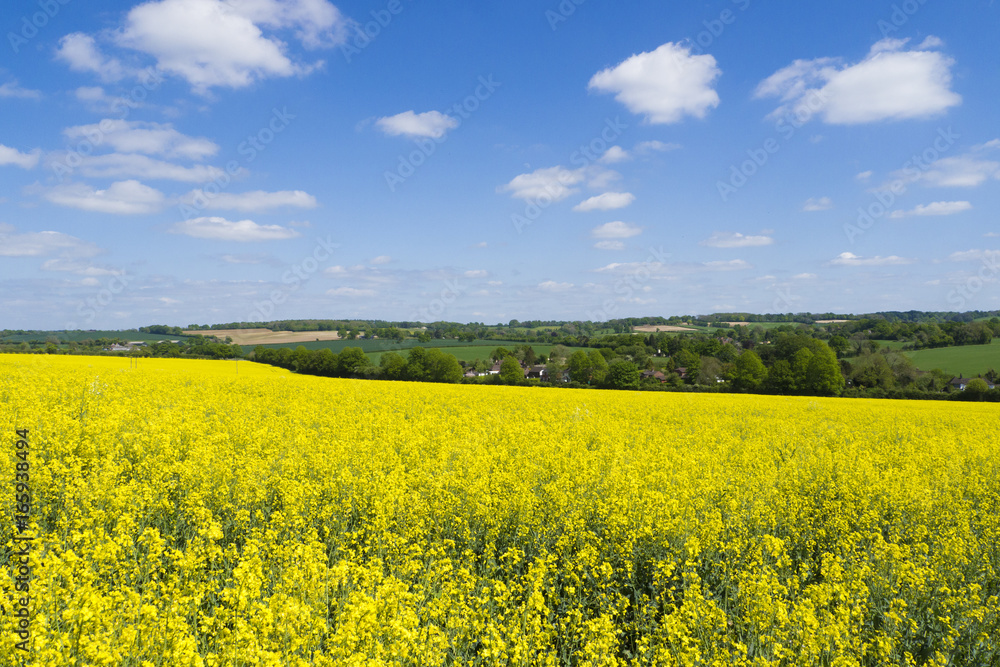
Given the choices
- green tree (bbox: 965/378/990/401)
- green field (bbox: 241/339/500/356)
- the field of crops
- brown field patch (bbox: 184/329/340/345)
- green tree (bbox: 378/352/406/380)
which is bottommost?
green tree (bbox: 965/378/990/401)

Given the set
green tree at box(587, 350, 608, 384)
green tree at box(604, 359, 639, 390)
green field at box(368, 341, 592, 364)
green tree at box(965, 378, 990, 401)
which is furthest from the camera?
green field at box(368, 341, 592, 364)

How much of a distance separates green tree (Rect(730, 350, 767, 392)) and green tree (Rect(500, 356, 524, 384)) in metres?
26.8

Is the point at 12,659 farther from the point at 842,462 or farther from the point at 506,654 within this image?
the point at 842,462

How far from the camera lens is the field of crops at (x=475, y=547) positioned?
457 cm

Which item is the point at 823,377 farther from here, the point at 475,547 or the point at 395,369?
the point at 475,547

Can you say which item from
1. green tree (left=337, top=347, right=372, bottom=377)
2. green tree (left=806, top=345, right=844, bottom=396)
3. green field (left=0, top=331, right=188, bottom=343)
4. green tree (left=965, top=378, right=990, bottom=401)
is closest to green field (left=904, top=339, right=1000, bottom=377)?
green tree (left=965, top=378, right=990, bottom=401)

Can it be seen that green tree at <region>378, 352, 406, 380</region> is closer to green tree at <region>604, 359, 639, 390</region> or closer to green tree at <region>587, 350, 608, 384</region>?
green tree at <region>587, 350, 608, 384</region>

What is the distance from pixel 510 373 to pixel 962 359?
63964 millimetres

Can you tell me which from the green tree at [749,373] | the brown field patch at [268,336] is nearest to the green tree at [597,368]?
the green tree at [749,373]

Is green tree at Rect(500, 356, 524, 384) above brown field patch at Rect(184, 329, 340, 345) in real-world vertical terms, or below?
below

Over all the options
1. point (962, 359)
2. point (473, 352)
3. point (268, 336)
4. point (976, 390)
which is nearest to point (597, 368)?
point (473, 352)

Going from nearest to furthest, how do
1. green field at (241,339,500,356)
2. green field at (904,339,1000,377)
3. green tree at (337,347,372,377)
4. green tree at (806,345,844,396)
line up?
green tree at (806,345,844,396) → green field at (904,339,1000,377) → green tree at (337,347,372,377) → green field at (241,339,500,356)

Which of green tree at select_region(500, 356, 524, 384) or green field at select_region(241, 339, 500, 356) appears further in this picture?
green field at select_region(241, 339, 500, 356)

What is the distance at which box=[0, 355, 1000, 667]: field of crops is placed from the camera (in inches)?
180
